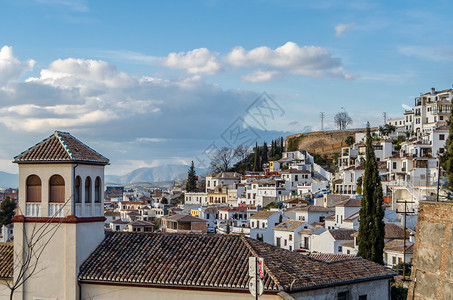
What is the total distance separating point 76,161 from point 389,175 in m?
51.0

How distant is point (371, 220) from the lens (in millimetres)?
A: 34531

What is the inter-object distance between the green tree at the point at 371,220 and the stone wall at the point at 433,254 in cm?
1836

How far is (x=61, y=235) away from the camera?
57.7 ft

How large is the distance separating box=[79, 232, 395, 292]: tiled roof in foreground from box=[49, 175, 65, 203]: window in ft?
7.05

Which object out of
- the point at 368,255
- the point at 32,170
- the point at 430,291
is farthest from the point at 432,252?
Result: the point at 368,255

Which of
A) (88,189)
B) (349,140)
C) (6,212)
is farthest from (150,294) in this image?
(349,140)

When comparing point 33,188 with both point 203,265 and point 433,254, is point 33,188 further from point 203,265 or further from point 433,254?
point 433,254

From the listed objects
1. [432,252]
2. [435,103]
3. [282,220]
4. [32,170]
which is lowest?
[282,220]

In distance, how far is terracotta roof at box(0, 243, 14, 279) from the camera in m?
17.8

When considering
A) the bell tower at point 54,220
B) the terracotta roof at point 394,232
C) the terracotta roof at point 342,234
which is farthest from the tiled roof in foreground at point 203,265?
the terracotta roof at point 342,234

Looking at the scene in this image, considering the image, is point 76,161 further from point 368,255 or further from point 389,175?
point 389,175

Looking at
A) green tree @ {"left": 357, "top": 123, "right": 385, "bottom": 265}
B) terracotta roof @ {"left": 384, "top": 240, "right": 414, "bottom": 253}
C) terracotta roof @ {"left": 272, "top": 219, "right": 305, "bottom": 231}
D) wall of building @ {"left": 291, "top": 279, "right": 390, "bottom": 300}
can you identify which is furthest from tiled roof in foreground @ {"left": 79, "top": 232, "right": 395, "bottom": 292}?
terracotta roof @ {"left": 272, "top": 219, "right": 305, "bottom": 231}

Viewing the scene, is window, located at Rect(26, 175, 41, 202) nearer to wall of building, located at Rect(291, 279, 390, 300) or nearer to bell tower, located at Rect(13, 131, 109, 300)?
bell tower, located at Rect(13, 131, 109, 300)

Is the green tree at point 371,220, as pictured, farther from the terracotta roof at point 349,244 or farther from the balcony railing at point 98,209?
the balcony railing at point 98,209
